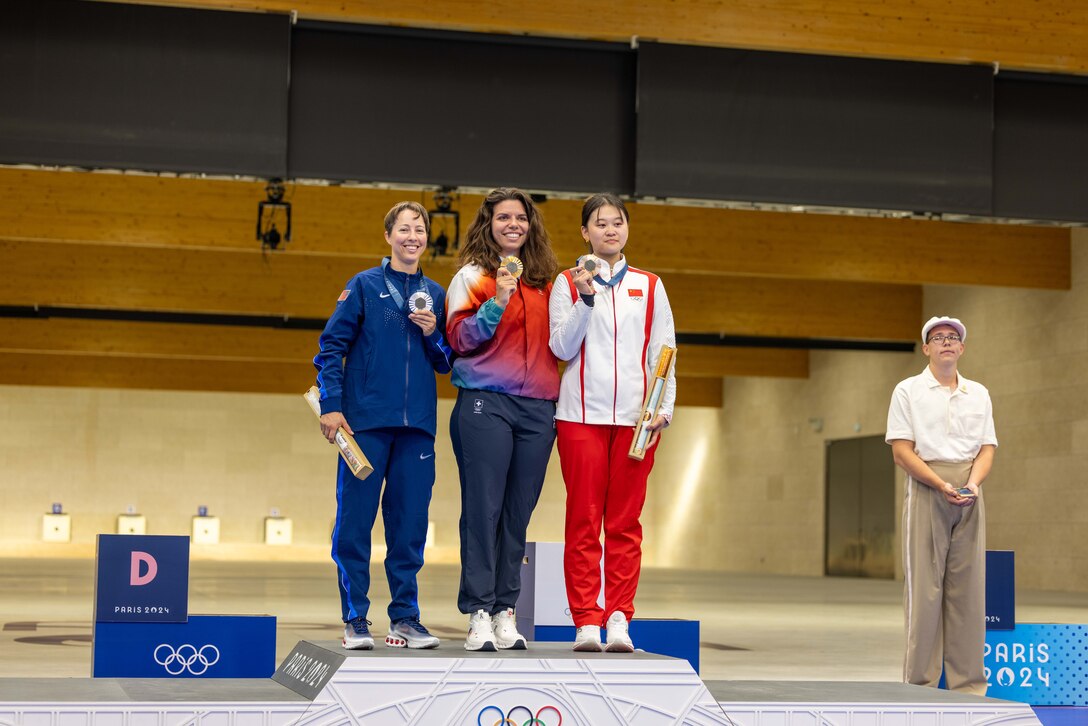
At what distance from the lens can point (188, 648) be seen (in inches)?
287

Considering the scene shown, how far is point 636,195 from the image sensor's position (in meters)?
12.8

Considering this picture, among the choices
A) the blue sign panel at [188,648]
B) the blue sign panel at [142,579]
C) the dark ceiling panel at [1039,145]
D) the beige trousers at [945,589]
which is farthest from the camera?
the dark ceiling panel at [1039,145]

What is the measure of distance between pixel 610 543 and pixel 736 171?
741 cm

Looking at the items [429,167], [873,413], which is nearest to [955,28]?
[429,167]

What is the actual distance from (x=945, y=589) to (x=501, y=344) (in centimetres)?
323

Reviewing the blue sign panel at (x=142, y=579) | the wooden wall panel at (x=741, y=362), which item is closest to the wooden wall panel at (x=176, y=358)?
the wooden wall panel at (x=741, y=362)

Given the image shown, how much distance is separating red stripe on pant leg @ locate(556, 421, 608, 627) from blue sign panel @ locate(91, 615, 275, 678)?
7.23ft

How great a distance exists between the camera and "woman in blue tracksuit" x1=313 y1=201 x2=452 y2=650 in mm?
5934

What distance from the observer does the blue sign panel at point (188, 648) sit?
23.7 ft

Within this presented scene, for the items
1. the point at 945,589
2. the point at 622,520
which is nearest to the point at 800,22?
the point at 945,589

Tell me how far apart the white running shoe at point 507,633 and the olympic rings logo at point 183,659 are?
2131 mm

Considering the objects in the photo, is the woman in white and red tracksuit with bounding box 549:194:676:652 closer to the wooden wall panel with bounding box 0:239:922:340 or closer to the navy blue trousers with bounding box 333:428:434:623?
the navy blue trousers with bounding box 333:428:434:623

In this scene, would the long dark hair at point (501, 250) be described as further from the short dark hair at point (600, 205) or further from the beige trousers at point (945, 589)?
the beige trousers at point (945, 589)

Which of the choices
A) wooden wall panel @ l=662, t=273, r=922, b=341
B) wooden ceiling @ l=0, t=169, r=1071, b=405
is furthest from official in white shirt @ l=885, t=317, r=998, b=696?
wooden wall panel @ l=662, t=273, r=922, b=341
